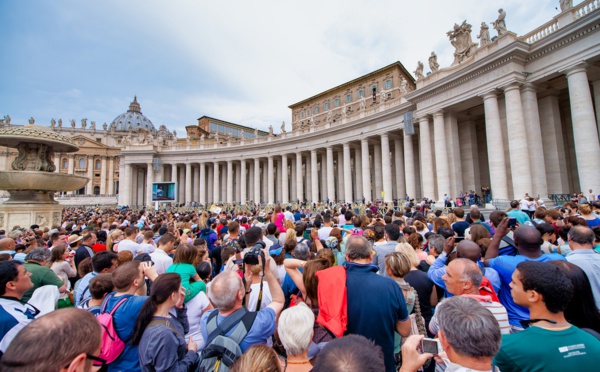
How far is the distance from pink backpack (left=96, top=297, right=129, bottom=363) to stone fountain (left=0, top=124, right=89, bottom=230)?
16.2 m

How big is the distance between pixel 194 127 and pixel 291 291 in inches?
3081

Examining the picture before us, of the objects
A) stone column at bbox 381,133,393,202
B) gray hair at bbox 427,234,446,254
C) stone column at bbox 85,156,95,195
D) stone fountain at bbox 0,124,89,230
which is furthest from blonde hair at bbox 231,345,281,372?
stone column at bbox 85,156,95,195

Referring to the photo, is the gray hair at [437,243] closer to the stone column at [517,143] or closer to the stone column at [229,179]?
the stone column at [517,143]

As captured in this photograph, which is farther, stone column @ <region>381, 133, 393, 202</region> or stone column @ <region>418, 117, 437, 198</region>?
stone column @ <region>381, 133, 393, 202</region>

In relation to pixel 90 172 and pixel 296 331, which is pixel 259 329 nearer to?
pixel 296 331

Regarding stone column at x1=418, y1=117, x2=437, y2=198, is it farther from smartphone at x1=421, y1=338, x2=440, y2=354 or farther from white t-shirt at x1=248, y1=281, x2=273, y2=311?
smartphone at x1=421, y1=338, x2=440, y2=354

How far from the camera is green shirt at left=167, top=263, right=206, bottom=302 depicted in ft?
11.8

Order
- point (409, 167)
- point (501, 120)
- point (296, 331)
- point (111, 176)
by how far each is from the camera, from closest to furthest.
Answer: point (296, 331)
point (501, 120)
point (409, 167)
point (111, 176)

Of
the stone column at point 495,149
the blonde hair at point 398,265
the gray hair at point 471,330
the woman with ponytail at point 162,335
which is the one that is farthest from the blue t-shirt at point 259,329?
the stone column at point 495,149

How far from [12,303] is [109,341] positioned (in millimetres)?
1459

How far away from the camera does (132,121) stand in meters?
109

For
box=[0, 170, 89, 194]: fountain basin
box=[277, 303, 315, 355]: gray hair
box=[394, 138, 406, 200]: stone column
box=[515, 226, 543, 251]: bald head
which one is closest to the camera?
box=[277, 303, 315, 355]: gray hair

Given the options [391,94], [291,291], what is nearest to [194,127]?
[391,94]

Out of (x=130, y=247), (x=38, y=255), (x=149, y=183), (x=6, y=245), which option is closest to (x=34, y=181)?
(x=6, y=245)
